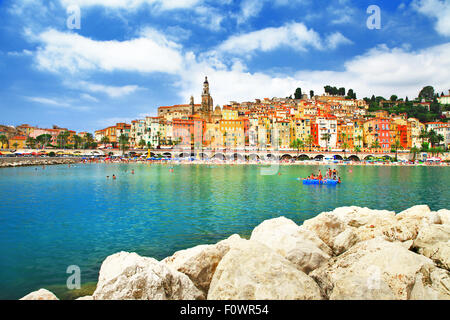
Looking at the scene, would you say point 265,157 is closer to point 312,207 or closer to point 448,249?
point 312,207

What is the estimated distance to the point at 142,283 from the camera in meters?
5.70

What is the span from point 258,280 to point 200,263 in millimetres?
1843

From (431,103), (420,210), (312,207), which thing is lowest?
(312,207)

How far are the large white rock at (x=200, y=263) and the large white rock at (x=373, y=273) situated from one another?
84.7 inches

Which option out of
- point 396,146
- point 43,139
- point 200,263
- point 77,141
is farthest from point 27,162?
point 396,146

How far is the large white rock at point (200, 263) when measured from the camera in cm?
682

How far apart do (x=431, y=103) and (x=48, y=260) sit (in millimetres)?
209364

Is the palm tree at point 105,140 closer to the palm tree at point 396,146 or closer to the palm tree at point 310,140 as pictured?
the palm tree at point 310,140

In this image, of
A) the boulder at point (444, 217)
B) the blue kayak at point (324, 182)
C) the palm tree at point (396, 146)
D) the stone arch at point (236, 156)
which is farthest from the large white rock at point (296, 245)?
the palm tree at point (396, 146)

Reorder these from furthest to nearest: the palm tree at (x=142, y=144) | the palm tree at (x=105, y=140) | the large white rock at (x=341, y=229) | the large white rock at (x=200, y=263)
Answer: the palm tree at (x=105, y=140)
the palm tree at (x=142, y=144)
the large white rock at (x=341, y=229)
the large white rock at (x=200, y=263)

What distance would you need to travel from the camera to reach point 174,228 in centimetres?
1595

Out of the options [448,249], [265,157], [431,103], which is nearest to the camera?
[448,249]

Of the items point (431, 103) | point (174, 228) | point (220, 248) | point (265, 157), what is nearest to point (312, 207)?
point (174, 228)

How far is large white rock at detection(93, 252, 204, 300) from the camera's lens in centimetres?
561
